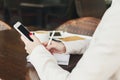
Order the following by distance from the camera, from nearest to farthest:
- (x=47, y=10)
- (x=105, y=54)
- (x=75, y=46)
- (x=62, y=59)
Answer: (x=105, y=54)
(x=62, y=59)
(x=75, y=46)
(x=47, y=10)

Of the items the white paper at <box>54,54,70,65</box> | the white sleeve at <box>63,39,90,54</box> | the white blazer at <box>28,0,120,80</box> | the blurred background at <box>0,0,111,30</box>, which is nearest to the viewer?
the white blazer at <box>28,0,120,80</box>

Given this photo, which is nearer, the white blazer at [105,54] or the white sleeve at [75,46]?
the white blazer at [105,54]

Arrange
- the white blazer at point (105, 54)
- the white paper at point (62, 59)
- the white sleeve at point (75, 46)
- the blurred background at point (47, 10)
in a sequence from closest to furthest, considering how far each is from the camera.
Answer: the white blazer at point (105, 54) → the white paper at point (62, 59) → the white sleeve at point (75, 46) → the blurred background at point (47, 10)

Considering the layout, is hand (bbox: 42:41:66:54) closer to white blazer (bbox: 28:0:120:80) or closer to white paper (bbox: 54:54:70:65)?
white paper (bbox: 54:54:70:65)

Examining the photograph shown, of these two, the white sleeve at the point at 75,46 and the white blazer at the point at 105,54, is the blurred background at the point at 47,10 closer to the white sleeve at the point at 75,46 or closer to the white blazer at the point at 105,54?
the white sleeve at the point at 75,46

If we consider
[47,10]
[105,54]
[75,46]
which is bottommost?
[47,10]

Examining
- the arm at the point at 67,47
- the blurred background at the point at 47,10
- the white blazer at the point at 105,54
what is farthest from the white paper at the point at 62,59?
the blurred background at the point at 47,10

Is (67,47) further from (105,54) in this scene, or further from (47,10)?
(47,10)

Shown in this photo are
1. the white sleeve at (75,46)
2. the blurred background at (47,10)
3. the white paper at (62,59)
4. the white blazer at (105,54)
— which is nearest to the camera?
the white blazer at (105,54)

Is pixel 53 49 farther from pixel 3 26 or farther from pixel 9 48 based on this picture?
pixel 3 26

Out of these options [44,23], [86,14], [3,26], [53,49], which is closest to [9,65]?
[53,49]

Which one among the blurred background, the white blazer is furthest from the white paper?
the blurred background

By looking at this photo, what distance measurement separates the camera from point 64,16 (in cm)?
395

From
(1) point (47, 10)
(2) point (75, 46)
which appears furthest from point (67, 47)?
(1) point (47, 10)
